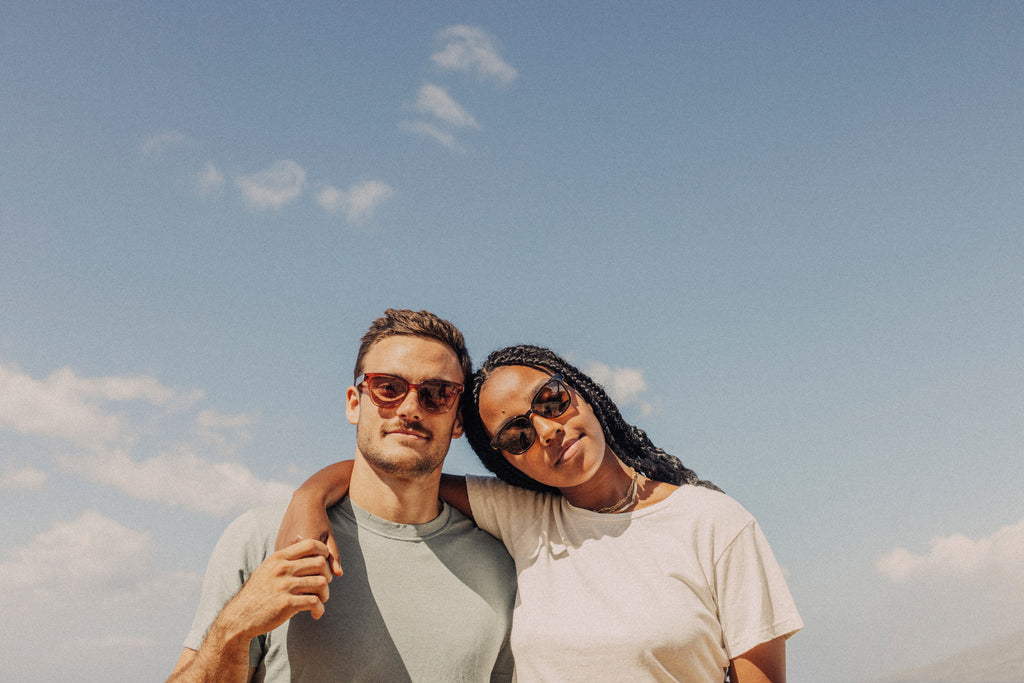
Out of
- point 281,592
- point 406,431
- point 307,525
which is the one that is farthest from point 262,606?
point 406,431

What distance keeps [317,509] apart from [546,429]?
1.58m

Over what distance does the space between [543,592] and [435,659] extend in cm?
79

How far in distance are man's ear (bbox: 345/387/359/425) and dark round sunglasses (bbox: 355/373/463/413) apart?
0.28 m

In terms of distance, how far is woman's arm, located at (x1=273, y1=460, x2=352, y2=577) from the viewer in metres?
4.67

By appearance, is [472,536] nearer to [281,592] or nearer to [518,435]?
[518,435]

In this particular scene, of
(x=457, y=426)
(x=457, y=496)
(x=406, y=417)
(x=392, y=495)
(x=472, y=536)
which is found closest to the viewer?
(x=392, y=495)

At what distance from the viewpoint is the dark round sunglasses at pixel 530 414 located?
17.6ft

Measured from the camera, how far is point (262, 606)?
159 inches

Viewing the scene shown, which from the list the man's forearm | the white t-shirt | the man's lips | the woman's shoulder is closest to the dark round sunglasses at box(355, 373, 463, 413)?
the man's lips

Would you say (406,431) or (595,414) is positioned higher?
(595,414)

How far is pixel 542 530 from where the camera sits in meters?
5.47

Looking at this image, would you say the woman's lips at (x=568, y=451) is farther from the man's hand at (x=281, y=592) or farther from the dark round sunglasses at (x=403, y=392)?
the man's hand at (x=281, y=592)

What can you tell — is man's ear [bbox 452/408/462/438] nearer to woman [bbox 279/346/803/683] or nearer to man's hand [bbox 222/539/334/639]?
woman [bbox 279/346/803/683]

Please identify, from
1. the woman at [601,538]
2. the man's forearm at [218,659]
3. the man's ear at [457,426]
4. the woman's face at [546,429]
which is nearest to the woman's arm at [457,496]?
the woman at [601,538]
